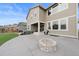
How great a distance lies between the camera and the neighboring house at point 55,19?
3.77m

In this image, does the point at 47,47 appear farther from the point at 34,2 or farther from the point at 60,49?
the point at 34,2

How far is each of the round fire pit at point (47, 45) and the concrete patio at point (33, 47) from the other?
0.11 m

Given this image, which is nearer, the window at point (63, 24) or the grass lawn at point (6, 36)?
the grass lawn at point (6, 36)

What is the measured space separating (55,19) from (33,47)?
1.33m

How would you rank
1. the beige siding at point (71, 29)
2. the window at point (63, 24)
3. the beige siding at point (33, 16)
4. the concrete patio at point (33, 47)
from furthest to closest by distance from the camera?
the window at point (63, 24), the beige siding at point (33, 16), the beige siding at point (71, 29), the concrete patio at point (33, 47)

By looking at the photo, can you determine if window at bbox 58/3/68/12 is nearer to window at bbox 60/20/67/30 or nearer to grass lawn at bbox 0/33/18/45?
window at bbox 60/20/67/30

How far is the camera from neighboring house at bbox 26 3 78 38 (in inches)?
148

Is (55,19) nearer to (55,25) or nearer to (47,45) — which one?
(55,25)

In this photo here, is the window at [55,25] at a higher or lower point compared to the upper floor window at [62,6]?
lower

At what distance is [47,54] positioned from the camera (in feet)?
10.2

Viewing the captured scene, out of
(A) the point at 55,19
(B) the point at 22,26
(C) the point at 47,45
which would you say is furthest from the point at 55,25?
(B) the point at 22,26

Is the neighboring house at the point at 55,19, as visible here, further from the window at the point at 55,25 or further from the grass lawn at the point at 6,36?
the grass lawn at the point at 6,36

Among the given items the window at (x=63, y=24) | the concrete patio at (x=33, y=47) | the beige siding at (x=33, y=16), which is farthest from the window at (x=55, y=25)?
the beige siding at (x=33, y=16)

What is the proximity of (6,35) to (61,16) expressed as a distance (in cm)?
204
